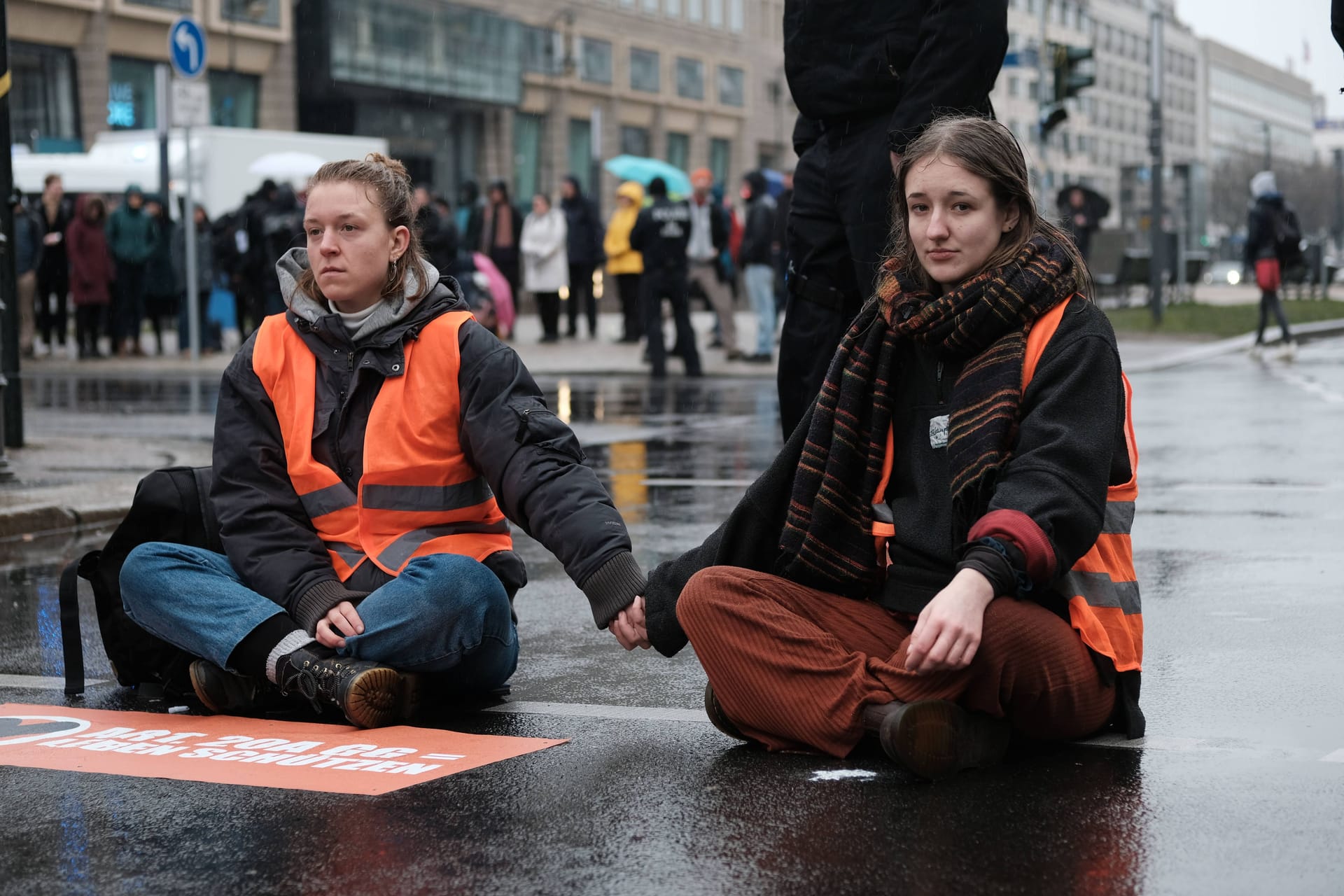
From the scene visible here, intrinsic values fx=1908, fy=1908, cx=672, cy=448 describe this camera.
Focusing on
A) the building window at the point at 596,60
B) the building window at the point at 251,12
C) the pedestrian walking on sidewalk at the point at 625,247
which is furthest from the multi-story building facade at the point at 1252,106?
Answer: the pedestrian walking on sidewalk at the point at 625,247

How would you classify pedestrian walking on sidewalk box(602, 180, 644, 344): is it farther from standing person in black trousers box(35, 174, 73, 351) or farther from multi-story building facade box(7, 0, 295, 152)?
multi-story building facade box(7, 0, 295, 152)

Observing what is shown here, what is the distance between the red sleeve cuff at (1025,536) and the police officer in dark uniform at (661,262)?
45.0ft

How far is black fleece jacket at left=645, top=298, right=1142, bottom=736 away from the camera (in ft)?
11.3

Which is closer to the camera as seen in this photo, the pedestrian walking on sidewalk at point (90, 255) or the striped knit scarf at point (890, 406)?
the striped knit scarf at point (890, 406)

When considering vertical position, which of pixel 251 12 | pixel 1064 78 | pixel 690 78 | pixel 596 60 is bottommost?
pixel 1064 78

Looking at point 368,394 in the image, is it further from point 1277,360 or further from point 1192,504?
point 1277,360

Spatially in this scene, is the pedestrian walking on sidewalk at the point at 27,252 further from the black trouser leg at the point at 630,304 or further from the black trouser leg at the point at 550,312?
the black trouser leg at the point at 630,304

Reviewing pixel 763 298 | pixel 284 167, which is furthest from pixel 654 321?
pixel 284 167

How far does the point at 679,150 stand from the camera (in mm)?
55219

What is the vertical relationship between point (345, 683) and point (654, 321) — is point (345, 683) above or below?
below

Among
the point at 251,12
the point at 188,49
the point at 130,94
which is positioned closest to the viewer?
the point at 188,49

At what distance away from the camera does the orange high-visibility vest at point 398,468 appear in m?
4.29

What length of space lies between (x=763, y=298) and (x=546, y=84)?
29.7 m

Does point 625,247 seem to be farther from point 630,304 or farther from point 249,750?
point 249,750
